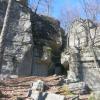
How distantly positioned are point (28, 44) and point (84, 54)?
14.3ft

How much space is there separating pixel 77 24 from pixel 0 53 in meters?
13.8

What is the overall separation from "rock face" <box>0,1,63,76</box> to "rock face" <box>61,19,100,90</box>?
131cm

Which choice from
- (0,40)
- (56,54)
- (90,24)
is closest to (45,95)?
(0,40)

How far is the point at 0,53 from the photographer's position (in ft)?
45.5

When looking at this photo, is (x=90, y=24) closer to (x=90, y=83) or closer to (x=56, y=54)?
(x=56, y=54)

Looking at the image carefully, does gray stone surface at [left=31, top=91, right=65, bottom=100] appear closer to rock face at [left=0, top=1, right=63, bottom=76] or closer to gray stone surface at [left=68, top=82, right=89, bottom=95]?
gray stone surface at [left=68, top=82, right=89, bottom=95]

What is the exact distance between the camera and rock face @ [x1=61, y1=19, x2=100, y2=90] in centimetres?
2312

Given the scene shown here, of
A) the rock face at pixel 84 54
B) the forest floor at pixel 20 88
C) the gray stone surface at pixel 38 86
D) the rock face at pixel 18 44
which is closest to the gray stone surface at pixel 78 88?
the forest floor at pixel 20 88

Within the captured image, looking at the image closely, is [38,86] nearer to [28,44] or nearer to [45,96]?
[45,96]

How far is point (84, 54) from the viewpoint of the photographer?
2372 cm

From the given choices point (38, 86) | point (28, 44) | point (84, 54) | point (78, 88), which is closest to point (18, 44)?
point (28, 44)

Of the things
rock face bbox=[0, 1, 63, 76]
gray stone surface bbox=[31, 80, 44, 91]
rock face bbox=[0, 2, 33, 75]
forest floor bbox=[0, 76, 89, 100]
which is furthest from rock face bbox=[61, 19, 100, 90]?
gray stone surface bbox=[31, 80, 44, 91]

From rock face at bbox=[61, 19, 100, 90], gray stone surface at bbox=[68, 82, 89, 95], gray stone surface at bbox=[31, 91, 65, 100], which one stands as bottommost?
gray stone surface at bbox=[31, 91, 65, 100]

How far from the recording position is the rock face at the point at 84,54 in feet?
75.9
